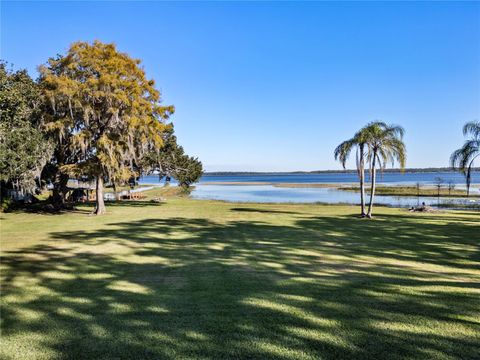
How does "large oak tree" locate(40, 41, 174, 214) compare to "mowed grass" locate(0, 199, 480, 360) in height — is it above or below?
above

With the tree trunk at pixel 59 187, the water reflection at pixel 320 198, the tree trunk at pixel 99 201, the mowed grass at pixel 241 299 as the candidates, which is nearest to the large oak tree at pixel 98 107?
the tree trunk at pixel 99 201

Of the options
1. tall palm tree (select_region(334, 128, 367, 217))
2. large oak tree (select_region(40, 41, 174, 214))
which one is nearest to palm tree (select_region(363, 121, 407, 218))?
tall palm tree (select_region(334, 128, 367, 217))

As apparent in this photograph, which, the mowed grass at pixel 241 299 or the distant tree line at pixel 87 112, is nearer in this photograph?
the mowed grass at pixel 241 299

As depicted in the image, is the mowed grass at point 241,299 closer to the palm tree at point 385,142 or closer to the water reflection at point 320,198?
the palm tree at point 385,142

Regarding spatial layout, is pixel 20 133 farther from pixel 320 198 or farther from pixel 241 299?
pixel 320 198

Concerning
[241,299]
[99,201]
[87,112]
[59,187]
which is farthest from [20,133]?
[241,299]

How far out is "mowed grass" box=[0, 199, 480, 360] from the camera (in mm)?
3613

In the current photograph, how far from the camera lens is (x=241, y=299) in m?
5.01

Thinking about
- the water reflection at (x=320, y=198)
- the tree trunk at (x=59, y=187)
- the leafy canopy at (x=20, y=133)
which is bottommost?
the water reflection at (x=320, y=198)


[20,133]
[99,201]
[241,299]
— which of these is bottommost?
[241,299]

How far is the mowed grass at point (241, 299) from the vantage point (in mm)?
3613

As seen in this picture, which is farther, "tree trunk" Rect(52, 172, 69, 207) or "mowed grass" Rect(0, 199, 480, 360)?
"tree trunk" Rect(52, 172, 69, 207)

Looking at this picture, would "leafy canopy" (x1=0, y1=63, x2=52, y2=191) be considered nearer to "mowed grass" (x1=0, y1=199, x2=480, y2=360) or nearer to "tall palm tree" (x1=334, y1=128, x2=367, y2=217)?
"mowed grass" (x1=0, y1=199, x2=480, y2=360)

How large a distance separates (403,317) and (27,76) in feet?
73.1
